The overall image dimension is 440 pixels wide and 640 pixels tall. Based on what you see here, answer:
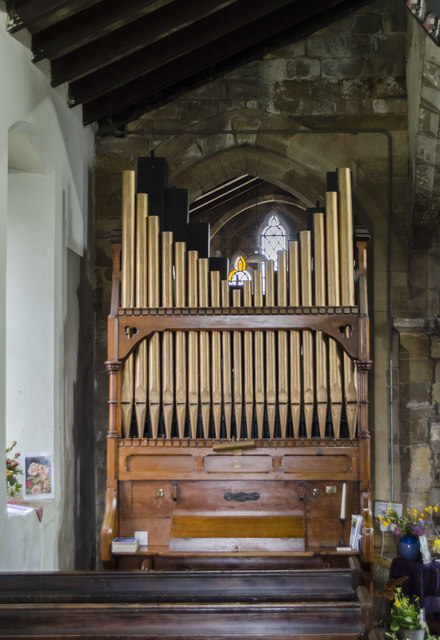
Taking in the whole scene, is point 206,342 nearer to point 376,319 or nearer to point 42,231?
point 42,231

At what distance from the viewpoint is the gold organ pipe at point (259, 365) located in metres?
6.29

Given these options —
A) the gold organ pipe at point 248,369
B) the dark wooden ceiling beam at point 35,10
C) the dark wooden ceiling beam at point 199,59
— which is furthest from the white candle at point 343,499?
the dark wooden ceiling beam at point 199,59

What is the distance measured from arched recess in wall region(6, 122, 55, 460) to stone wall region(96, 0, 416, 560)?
182 cm

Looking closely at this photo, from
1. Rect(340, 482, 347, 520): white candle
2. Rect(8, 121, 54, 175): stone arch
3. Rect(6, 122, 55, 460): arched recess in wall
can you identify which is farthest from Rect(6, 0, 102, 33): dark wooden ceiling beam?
Rect(340, 482, 347, 520): white candle

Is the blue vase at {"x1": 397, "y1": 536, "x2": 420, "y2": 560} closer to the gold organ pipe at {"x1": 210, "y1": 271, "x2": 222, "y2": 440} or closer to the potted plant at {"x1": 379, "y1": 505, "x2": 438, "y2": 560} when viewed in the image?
the potted plant at {"x1": 379, "y1": 505, "x2": 438, "y2": 560}

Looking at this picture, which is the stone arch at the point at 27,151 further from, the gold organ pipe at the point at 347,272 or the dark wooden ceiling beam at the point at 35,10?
the gold organ pipe at the point at 347,272

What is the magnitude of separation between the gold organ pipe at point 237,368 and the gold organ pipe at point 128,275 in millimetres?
758

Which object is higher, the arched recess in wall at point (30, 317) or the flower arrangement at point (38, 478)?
the arched recess in wall at point (30, 317)

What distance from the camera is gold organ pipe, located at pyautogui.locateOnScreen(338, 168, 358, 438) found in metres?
6.27

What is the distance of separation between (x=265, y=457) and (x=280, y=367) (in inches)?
26.3

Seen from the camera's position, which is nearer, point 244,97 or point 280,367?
point 280,367

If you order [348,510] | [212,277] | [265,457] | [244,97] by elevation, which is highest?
[244,97]

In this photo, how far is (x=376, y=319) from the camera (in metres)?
8.17

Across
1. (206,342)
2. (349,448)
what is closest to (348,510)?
(349,448)
